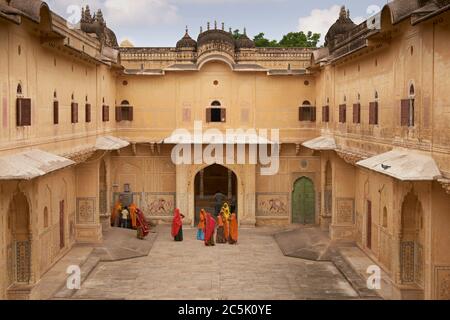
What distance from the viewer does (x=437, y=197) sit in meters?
12.0

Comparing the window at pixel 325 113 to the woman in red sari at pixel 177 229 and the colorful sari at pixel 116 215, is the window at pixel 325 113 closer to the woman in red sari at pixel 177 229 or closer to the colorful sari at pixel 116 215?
the woman in red sari at pixel 177 229

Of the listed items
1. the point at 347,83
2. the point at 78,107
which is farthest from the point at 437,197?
the point at 78,107

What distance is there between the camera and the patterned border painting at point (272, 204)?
24.9m

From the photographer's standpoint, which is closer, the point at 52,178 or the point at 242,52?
the point at 52,178

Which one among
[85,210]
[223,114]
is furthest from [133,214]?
[223,114]

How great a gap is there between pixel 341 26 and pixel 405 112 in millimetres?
11040

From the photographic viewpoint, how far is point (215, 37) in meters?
24.5

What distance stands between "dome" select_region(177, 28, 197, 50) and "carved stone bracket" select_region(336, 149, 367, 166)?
8.82 m

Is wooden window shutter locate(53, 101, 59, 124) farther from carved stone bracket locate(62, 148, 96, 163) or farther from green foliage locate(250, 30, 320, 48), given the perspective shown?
green foliage locate(250, 30, 320, 48)

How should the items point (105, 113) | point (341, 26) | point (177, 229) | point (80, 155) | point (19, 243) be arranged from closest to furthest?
point (19, 243) < point (80, 155) < point (177, 229) < point (105, 113) < point (341, 26)

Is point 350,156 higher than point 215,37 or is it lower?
lower

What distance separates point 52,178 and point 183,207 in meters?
8.29

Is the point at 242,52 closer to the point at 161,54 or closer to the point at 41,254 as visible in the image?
the point at 161,54

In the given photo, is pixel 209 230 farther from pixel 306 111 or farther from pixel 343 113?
pixel 306 111
